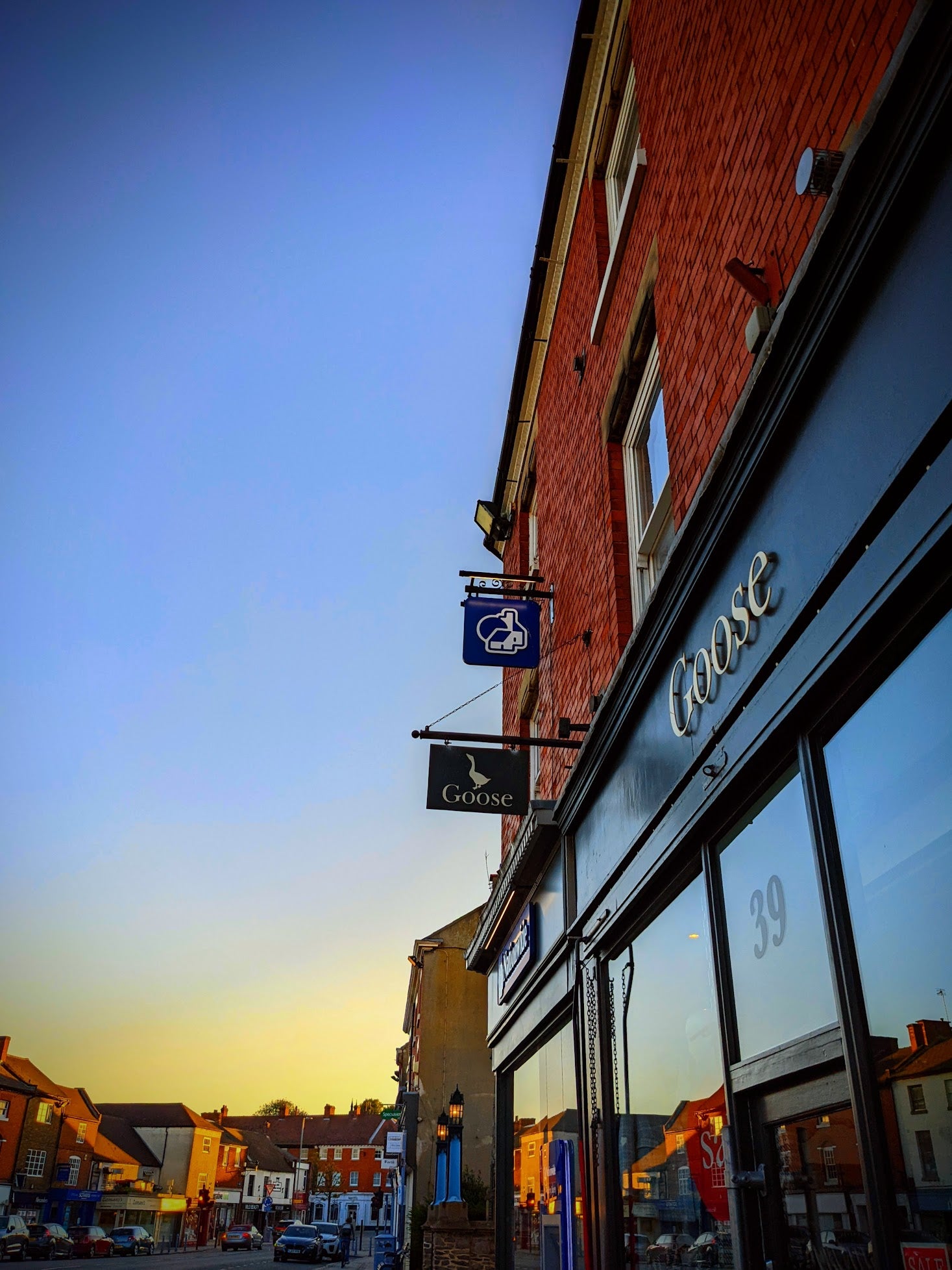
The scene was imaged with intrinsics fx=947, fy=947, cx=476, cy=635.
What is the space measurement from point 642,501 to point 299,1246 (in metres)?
39.0

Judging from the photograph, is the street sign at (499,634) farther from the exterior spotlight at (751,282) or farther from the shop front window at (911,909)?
the shop front window at (911,909)

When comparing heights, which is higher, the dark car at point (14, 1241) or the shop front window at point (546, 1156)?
the shop front window at point (546, 1156)

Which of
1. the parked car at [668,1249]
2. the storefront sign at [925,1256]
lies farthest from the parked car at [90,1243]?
the storefront sign at [925,1256]

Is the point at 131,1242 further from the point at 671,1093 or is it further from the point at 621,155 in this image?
the point at 621,155

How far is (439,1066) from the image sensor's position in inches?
906

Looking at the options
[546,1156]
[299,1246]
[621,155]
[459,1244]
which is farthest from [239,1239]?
[621,155]

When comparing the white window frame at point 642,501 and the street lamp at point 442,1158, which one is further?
the street lamp at point 442,1158

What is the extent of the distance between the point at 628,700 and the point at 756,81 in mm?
3409

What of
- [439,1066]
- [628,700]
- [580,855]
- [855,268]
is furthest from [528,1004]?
[439,1066]

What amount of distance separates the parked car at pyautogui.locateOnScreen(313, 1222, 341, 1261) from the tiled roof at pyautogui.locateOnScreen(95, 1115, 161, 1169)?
2464 cm

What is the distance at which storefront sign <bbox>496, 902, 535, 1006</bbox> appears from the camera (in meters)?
9.11

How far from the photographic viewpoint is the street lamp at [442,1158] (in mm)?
18203

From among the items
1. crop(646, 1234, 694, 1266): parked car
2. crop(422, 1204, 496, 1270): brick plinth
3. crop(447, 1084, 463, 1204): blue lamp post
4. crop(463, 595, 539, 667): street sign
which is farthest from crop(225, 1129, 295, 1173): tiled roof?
crop(646, 1234, 694, 1266): parked car

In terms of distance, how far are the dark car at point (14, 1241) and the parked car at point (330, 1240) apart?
11249 millimetres
